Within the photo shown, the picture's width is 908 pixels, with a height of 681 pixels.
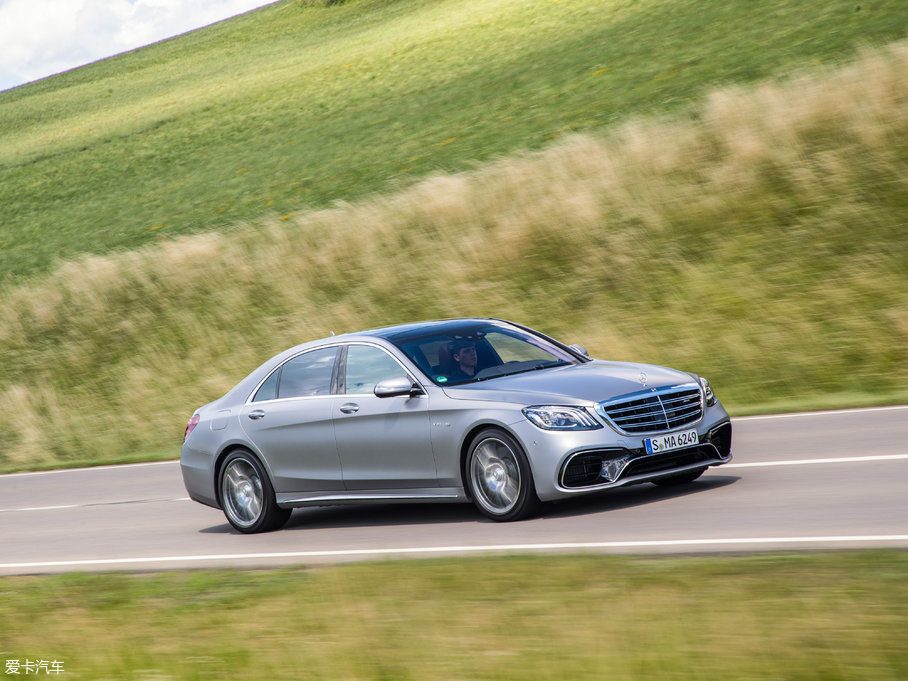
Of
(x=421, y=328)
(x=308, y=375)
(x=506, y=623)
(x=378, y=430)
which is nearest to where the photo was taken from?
(x=506, y=623)

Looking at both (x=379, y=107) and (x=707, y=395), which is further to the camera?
(x=379, y=107)

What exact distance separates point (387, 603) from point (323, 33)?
67431 mm

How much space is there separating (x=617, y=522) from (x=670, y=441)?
0.73 m

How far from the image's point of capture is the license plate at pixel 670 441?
895 cm

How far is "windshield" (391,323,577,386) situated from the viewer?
9836 mm

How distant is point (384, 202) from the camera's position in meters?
27.9

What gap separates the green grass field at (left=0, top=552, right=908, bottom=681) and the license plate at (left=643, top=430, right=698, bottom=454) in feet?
5.34

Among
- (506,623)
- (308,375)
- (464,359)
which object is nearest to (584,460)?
(464,359)

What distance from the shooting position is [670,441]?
9055 mm

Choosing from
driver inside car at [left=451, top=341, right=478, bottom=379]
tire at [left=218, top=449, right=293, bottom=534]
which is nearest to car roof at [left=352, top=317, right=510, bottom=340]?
driver inside car at [left=451, top=341, right=478, bottom=379]

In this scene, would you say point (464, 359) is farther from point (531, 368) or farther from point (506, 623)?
point (506, 623)

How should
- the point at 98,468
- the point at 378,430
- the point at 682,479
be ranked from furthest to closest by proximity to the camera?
the point at 98,468 → the point at 682,479 → the point at 378,430

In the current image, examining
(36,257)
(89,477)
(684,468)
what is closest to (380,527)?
(684,468)

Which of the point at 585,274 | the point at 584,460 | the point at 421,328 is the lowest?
the point at 584,460
